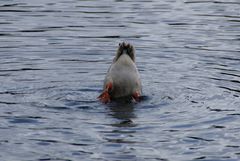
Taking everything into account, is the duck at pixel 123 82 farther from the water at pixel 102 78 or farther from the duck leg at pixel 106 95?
the water at pixel 102 78

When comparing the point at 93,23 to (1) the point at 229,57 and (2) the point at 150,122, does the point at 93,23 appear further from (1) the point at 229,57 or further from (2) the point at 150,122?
(2) the point at 150,122

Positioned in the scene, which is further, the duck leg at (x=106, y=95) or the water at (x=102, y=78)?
the duck leg at (x=106, y=95)

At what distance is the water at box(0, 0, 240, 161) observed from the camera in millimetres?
11320

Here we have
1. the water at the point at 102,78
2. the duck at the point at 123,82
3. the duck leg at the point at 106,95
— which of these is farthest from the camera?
the duck at the point at 123,82

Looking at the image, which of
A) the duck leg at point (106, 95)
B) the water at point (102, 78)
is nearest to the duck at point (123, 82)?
the duck leg at point (106, 95)

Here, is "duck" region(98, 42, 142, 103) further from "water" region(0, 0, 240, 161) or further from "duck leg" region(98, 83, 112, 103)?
"water" region(0, 0, 240, 161)

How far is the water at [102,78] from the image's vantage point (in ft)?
37.1

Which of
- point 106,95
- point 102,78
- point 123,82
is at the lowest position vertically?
point 102,78

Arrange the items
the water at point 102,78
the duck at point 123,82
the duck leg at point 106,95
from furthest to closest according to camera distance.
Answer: the duck at point 123,82, the duck leg at point 106,95, the water at point 102,78

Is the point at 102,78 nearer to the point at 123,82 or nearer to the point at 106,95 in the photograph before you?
the point at 123,82

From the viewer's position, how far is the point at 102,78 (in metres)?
15.6

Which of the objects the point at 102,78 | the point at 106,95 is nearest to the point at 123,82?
the point at 106,95

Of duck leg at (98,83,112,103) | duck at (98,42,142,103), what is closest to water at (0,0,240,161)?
duck leg at (98,83,112,103)

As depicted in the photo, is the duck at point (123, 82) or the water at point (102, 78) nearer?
the water at point (102, 78)
